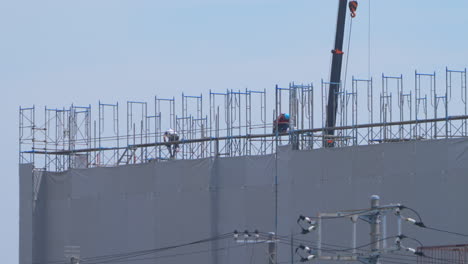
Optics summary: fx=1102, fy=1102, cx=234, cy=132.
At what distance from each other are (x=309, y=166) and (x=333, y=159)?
44.6 inches

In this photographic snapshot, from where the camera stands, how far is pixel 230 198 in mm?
43062

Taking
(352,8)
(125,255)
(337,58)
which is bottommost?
(125,255)

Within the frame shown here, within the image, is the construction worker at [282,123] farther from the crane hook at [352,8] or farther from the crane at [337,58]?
the crane hook at [352,8]

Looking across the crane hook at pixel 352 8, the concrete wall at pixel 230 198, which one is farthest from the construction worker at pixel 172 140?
the crane hook at pixel 352 8

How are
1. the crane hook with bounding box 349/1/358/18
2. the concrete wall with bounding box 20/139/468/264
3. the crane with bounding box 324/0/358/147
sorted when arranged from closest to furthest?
the concrete wall with bounding box 20/139/468/264 → the crane with bounding box 324/0/358/147 → the crane hook with bounding box 349/1/358/18

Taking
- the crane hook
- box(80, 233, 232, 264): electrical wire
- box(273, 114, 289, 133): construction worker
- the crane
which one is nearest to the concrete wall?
box(80, 233, 232, 264): electrical wire

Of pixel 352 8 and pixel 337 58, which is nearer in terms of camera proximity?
pixel 337 58

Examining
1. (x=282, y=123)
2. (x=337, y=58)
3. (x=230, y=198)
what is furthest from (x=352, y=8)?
(x=230, y=198)

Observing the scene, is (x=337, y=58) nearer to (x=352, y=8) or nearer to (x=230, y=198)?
(x=352, y=8)

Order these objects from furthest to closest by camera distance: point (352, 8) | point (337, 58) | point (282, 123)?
point (352, 8)
point (337, 58)
point (282, 123)

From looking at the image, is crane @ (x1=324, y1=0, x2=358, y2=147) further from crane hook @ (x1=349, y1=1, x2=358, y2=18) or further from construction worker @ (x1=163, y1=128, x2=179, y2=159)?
construction worker @ (x1=163, y1=128, x2=179, y2=159)

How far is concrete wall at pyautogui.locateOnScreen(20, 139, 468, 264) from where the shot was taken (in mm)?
36406

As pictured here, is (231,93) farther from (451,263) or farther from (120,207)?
(451,263)

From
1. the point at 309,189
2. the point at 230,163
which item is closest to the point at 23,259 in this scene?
the point at 230,163
